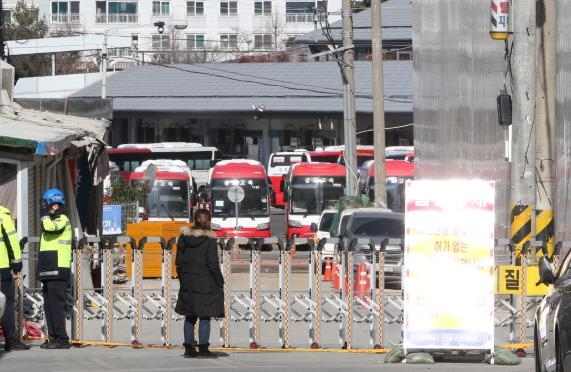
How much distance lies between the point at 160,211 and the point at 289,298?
38107 millimetres

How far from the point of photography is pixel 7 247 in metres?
16.6

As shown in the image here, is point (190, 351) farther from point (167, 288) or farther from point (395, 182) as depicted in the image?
point (395, 182)

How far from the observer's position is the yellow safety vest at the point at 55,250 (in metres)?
16.8

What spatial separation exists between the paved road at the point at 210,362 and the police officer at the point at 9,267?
0.81 feet

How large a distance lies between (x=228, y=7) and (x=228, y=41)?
421cm

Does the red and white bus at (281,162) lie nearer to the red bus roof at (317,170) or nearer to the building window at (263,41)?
the red bus roof at (317,170)

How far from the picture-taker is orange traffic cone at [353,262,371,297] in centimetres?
1811

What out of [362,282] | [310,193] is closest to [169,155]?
[310,193]

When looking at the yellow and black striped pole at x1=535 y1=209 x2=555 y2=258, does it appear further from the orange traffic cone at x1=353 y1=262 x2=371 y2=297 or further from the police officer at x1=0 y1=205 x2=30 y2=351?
the police officer at x1=0 y1=205 x2=30 y2=351

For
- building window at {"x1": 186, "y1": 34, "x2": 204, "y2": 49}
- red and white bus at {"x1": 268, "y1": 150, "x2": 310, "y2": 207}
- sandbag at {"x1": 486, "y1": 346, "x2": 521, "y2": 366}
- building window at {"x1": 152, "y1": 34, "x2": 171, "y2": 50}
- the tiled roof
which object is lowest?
sandbag at {"x1": 486, "y1": 346, "x2": 521, "y2": 366}

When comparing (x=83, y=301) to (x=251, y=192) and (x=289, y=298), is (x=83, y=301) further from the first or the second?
(x=251, y=192)

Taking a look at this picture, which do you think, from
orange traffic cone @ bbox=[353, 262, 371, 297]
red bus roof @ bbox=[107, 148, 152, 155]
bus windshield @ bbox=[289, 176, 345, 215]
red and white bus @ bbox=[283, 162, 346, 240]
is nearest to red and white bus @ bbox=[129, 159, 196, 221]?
red and white bus @ bbox=[283, 162, 346, 240]

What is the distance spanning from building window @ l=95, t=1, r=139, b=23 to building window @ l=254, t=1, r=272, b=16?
8.97 m

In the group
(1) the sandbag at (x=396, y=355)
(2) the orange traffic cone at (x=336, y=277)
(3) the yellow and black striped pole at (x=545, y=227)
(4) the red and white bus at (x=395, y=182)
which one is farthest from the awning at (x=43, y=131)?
(4) the red and white bus at (x=395, y=182)
